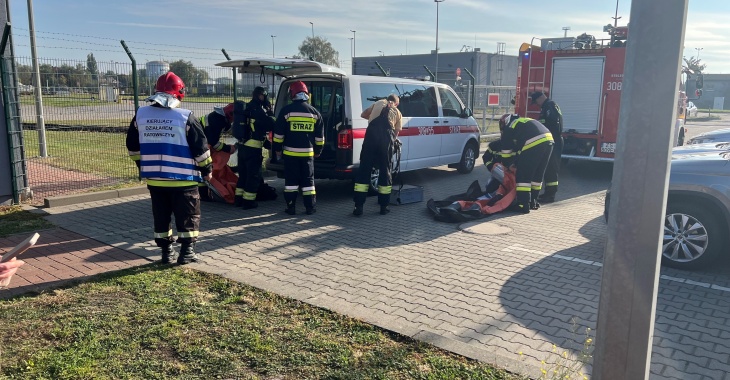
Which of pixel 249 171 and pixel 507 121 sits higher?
pixel 507 121

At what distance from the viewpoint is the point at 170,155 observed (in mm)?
5570

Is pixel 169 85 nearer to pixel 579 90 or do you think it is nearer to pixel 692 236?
pixel 692 236

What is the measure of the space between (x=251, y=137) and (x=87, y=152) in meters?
7.76

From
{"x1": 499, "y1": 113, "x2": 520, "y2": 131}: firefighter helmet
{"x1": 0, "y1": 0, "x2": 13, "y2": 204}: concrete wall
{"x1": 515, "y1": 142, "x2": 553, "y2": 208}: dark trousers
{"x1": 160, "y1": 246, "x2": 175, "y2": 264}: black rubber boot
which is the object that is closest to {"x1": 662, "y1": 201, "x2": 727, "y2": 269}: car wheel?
{"x1": 515, "y1": 142, "x2": 553, "y2": 208}: dark trousers

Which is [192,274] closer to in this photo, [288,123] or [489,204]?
[288,123]

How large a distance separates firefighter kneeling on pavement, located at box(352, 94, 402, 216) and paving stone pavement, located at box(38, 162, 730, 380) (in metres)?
0.46

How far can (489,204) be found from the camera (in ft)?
28.2

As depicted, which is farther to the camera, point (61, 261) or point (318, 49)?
point (318, 49)

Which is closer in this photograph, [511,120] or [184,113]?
[184,113]

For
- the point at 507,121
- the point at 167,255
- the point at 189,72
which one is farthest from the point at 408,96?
the point at 167,255

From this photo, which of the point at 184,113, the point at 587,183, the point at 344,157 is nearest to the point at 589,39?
the point at 587,183

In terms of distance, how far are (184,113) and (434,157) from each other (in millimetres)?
6452

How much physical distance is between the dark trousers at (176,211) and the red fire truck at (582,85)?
29.9 feet

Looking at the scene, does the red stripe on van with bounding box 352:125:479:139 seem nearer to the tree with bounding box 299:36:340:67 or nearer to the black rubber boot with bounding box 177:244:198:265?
the black rubber boot with bounding box 177:244:198:265
